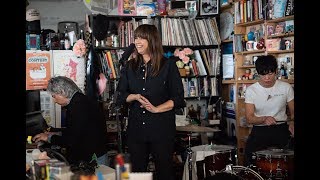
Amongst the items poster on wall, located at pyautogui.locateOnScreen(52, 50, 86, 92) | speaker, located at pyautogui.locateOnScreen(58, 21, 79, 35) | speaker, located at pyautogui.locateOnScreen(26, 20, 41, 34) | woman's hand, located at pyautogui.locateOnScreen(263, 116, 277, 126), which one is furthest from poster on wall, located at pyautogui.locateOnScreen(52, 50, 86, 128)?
woman's hand, located at pyautogui.locateOnScreen(263, 116, 277, 126)

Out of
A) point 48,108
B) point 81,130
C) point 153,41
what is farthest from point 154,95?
point 48,108

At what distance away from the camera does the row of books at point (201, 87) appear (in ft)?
16.0

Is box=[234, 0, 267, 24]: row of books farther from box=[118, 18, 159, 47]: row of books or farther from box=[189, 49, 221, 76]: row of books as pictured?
box=[118, 18, 159, 47]: row of books

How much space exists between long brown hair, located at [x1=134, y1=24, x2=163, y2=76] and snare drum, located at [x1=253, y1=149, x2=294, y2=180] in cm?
82

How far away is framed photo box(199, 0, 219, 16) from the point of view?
4.91 meters

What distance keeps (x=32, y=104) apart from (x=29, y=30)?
0.93 m

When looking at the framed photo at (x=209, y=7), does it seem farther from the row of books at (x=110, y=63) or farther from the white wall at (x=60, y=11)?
the white wall at (x=60, y=11)

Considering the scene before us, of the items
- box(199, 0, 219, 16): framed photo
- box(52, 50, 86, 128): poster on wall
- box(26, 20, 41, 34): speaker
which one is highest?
box(199, 0, 219, 16): framed photo

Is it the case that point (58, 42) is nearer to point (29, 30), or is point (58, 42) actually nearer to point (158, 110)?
point (29, 30)

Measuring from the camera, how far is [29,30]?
13.1 ft

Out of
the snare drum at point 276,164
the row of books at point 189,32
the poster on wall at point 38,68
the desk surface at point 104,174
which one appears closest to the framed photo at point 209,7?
the row of books at point 189,32

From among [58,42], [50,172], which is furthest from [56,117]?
[50,172]

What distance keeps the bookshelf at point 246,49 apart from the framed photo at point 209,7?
22cm

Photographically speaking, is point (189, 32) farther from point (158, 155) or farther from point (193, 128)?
point (158, 155)
